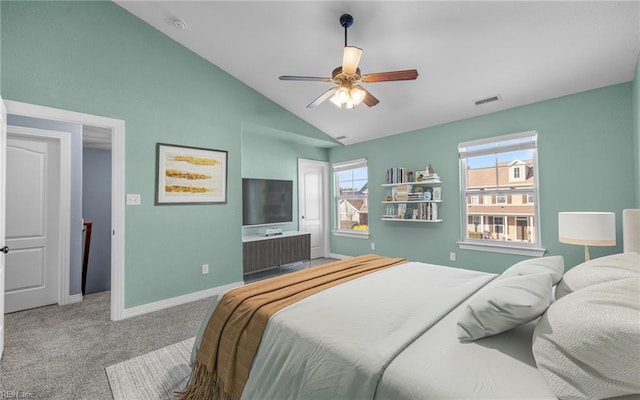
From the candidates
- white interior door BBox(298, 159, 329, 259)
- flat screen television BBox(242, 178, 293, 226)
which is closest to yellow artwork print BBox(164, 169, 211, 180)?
flat screen television BBox(242, 178, 293, 226)

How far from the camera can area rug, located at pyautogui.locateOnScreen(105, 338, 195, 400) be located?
1.78m

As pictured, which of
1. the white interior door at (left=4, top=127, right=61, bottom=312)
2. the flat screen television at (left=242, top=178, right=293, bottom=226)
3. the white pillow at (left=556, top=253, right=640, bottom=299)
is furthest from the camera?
the flat screen television at (left=242, top=178, right=293, bottom=226)

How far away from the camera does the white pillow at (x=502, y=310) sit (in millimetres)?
1075

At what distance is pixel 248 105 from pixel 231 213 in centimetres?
159

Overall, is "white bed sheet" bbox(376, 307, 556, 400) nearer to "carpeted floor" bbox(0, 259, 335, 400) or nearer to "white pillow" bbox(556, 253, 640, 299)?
"white pillow" bbox(556, 253, 640, 299)

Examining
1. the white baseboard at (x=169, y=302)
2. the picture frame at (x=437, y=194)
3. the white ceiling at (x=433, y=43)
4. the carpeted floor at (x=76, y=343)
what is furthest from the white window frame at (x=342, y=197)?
the carpeted floor at (x=76, y=343)

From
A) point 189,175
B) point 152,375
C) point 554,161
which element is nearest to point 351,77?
point 189,175

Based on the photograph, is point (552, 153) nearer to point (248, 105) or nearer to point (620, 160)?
point (620, 160)

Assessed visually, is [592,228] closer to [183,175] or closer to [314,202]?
[314,202]

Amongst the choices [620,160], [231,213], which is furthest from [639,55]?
[231,213]

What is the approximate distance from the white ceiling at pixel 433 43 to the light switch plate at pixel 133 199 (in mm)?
1970

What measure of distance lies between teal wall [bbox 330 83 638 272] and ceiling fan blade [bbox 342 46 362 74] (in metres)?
2.58

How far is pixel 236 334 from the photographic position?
149 centimetres

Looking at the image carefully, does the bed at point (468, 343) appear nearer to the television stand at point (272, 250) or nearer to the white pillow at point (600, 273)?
the white pillow at point (600, 273)
